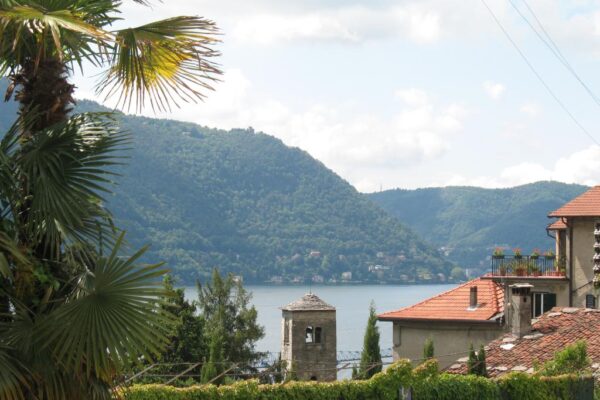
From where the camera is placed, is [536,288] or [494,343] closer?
[494,343]

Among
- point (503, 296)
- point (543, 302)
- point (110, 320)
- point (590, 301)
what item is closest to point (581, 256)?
point (590, 301)

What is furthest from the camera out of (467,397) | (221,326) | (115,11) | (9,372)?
(221,326)

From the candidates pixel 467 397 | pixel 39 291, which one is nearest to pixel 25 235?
pixel 39 291

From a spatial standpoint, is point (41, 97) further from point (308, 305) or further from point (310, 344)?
point (310, 344)

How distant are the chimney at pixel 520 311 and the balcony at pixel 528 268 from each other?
31.3 feet

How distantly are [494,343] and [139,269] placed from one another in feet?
88.7

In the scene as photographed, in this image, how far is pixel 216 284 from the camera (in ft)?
251

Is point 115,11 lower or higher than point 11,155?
higher

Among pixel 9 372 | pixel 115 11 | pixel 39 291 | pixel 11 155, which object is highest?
pixel 115 11

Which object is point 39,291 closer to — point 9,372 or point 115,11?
point 9,372

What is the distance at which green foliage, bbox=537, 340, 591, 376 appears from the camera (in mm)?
28181

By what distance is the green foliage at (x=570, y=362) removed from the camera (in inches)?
1109

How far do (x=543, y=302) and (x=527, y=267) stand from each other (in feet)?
5.24

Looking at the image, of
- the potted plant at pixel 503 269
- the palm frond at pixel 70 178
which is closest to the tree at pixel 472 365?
the potted plant at pixel 503 269
